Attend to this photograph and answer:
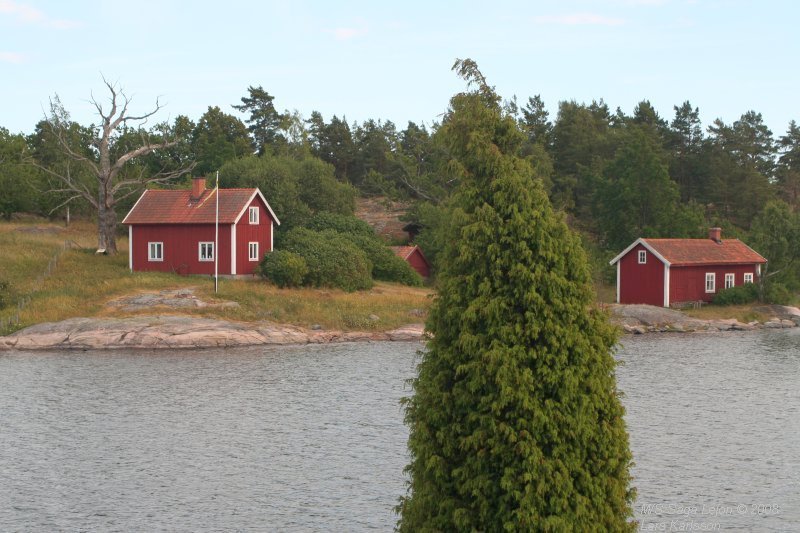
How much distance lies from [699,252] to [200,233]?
103 ft

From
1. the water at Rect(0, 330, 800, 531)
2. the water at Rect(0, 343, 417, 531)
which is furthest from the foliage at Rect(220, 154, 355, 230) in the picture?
the water at Rect(0, 343, 417, 531)

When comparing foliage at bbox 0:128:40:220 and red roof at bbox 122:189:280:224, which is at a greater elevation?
foliage at bbox 0:128:40:220

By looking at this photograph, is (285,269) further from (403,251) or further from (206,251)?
(403,251)

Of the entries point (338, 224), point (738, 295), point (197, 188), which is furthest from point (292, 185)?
point (738, 295)

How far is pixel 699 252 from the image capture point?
58.8m

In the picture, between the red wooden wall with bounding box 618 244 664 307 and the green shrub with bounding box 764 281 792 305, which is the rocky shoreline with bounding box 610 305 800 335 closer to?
the green shrub with bounding box 764 281 792 305

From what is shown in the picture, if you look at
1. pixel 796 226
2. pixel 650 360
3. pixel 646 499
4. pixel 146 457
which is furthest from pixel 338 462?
pixel 796 226

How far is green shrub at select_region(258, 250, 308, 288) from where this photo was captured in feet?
168

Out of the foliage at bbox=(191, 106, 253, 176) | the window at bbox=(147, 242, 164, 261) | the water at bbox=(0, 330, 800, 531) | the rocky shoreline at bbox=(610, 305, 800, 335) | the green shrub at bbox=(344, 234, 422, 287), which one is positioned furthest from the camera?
the foliage at bbox=(191, 106, 253, 176)

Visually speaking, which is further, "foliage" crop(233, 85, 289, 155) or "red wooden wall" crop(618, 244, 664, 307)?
"foliage" crop(233, 85, 289, 155)

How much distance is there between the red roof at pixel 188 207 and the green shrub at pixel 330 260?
2.37 metres

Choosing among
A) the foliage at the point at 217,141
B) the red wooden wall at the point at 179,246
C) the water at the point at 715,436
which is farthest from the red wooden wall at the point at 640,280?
the foliage at the point at 217,141

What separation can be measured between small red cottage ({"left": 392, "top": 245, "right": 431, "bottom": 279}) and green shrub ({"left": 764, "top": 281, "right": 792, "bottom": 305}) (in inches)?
894

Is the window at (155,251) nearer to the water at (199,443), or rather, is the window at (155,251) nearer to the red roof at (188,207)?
the red roof at (188,207)
